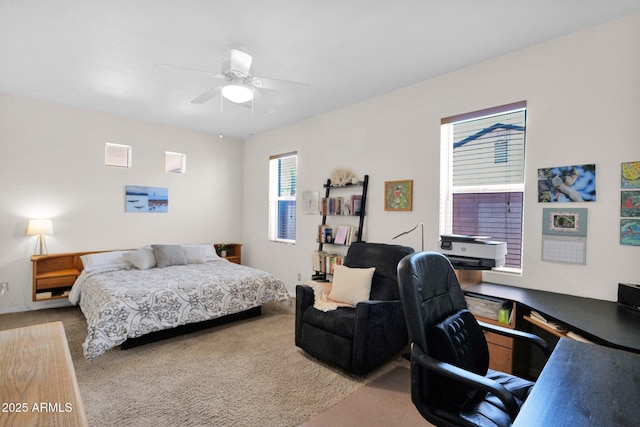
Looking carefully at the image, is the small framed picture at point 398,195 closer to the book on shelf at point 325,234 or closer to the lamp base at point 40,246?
the book on shelf at point 325,234

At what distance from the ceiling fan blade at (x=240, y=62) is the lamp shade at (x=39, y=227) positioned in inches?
130

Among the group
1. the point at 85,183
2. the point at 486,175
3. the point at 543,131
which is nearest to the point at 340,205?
the point at 486,175

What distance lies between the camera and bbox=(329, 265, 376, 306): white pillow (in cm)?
286

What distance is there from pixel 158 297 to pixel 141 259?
1.29 meters

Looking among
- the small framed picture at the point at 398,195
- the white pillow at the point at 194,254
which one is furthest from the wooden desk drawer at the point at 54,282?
the small framed picture at the point at 398,195

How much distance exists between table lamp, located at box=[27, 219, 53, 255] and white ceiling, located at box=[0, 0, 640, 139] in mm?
1599

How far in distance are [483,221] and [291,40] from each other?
236 centimetres

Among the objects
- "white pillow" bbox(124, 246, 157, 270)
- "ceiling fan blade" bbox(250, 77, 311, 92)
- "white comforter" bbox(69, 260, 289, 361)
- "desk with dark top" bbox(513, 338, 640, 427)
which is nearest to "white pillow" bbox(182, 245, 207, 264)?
"white comforter" bbox(69, 260, 289, 361)

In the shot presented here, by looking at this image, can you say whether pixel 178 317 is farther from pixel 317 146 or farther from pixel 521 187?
pixel 521 187

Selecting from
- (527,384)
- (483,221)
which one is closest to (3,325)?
(527,384)

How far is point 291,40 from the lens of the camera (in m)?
2.52

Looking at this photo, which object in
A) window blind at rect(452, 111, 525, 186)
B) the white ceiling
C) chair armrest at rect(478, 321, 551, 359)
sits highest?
the white ceiling

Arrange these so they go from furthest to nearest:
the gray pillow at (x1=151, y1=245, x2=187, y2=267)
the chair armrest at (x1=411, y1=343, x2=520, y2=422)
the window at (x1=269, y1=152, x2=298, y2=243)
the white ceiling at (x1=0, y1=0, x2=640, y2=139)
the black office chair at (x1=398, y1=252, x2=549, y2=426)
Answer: the window at (x1=269, y1=152, x2=298, y2=243), the gray pillow at (x1=151, y1=245, x2=187, y2=267), the white ceiling at (x1=0, y1=0, x2=640, y2=139), the black office chair at (x1=398, y1=252, x2=549, y2=426), the chair armrest at (x1=411, y1=343, x2=520, y2=422)

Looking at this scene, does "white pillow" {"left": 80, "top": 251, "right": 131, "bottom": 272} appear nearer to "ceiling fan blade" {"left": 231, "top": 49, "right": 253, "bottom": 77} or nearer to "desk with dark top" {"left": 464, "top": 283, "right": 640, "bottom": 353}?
"ceiling fan blade" {"left": 231, "top": 49, "right": 253, "bottom": 77}
